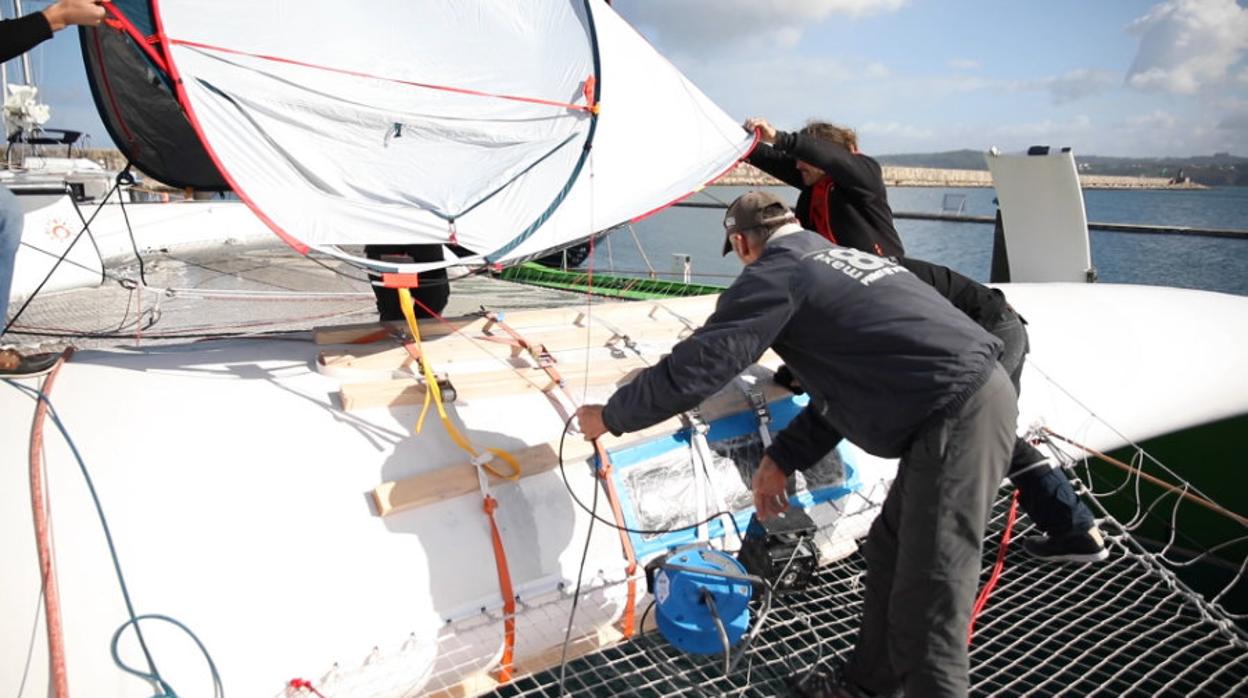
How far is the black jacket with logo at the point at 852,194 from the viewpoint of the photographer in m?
2.92

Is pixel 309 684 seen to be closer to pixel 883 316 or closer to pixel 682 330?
pixel 883 316

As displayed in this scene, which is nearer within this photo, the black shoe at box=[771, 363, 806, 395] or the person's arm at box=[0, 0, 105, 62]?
the person's arm at box=[0, 0, 105, 62]

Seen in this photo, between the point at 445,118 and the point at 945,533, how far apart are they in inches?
105

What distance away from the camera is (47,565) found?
6.23 feet

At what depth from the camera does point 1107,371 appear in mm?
4152

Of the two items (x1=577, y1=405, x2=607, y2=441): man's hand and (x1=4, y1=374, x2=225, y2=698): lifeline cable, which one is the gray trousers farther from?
(x1=4, y1=374, x2=225, y2=698): lifeline cable

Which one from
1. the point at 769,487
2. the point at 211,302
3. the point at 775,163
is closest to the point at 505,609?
the point at 769,487

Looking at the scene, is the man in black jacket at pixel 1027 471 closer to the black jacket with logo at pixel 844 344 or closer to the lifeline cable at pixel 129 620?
the black jacket with logo at pixel 844 344

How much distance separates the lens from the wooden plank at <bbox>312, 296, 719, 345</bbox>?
2949 millimetres

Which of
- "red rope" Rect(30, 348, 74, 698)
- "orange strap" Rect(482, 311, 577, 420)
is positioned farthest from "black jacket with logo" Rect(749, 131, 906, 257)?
"red rope" Rect(30, 348, 74, 698)

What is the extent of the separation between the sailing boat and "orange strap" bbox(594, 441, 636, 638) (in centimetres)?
1

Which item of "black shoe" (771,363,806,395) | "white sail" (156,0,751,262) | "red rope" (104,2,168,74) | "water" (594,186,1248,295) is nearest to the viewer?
"red rope" (104,2,168,74)

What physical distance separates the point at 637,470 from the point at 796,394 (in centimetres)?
84

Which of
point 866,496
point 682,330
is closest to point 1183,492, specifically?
point 866,496
